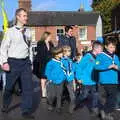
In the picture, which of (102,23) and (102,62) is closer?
(102,62)

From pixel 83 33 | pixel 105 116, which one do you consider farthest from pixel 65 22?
pixel 105 116

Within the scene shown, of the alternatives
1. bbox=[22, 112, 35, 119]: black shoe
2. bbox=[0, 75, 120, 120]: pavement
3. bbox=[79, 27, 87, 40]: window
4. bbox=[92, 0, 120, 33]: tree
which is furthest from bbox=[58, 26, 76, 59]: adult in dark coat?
bbox=[92, 0, 120, 33]: tree

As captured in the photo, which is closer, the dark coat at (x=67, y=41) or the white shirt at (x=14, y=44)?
the white shirt at (x=14, y=44)

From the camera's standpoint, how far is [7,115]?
418 inches

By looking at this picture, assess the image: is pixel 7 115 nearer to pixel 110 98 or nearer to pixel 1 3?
pixel 110 98

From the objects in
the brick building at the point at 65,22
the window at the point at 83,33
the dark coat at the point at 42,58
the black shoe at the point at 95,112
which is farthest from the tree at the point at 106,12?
the black shoe at the point at 95,112

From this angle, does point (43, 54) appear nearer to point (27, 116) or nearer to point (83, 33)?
point (27, 116)

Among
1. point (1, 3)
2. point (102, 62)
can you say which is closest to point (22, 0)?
point (1, 3)

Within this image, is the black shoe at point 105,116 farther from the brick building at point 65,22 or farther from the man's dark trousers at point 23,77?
the brick building at point 65,22

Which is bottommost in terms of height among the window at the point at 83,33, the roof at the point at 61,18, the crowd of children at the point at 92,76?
the crowd of children at the point at 92,76

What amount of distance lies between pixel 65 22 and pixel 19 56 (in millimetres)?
59389

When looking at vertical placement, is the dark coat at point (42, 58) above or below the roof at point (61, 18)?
below

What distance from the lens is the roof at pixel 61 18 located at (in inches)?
2702

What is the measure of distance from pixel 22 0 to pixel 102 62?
2354 inches
